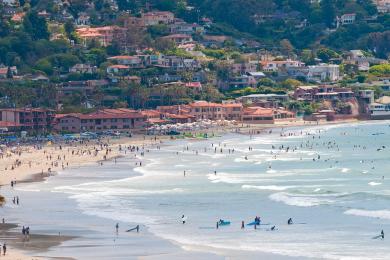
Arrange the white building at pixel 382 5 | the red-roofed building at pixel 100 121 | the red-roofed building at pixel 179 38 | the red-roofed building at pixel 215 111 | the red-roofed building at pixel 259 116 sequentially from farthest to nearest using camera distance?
1. the white building at pixel 382 5
2. the red-roofed building at pixel 179 38
3. the red-roofed building at pixel 259 116
4. the red-roofed building at pixel 215 111
5. the red-roofed building at pixel 100 121

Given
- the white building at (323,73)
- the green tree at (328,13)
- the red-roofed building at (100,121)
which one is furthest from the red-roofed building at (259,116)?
the green tree at (328,13)

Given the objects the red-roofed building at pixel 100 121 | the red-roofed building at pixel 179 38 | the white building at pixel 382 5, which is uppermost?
the white building at pixel 382 5

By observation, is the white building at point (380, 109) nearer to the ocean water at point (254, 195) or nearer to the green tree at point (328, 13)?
the ocean water at point (254, 195)

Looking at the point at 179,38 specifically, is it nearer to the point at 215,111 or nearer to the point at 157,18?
the point at 157,18

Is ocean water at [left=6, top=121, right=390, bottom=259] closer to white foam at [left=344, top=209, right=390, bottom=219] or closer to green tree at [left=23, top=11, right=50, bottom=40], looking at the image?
white foam at [left=344, top=209, right=390, bottom=219]

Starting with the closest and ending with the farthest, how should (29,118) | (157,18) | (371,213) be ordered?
(371,213), (29,118), (157,18)

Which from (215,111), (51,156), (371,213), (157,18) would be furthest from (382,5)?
(371,213)

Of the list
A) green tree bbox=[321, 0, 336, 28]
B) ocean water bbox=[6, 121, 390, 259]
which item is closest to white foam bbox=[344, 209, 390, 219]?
ocean water bbox=[6, 121, 390, 259]
